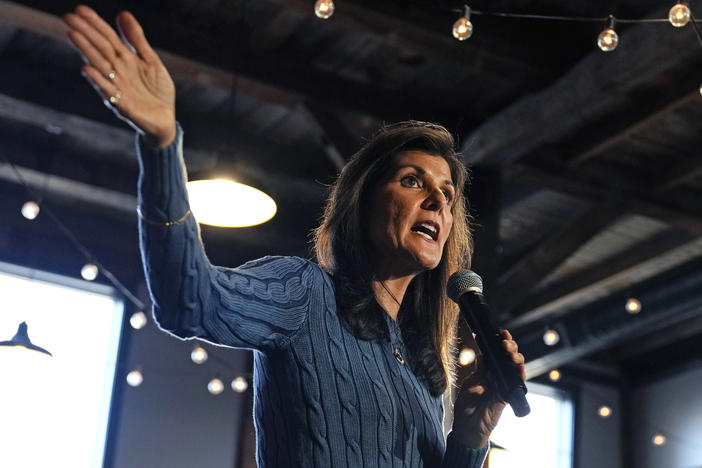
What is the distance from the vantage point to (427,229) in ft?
5.54

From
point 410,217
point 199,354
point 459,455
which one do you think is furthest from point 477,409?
point 199,354

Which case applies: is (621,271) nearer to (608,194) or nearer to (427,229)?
(608,194)

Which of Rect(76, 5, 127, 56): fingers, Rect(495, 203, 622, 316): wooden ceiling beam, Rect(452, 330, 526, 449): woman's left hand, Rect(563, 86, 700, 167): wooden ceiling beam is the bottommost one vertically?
Rect(452, 330, 526, 449): woman's left hand

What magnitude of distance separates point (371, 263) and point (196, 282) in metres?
0.45

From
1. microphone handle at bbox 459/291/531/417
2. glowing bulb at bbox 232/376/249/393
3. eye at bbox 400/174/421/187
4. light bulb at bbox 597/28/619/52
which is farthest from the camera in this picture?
glowing bulb at bbox 232/376/249/393

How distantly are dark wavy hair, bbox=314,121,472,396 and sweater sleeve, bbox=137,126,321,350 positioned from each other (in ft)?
0.42

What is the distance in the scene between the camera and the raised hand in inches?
45.3

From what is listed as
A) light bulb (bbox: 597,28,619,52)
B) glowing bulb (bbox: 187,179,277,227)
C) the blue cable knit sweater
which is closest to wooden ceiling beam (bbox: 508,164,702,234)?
glowing bulb (bbox: 187,179,277,227)

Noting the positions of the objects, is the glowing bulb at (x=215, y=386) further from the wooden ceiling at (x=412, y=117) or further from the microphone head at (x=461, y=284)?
the microphone head at (x=461, y=284)

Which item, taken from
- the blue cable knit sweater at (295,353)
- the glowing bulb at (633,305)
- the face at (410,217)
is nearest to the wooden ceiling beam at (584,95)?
the glowing bulb at (633,305)

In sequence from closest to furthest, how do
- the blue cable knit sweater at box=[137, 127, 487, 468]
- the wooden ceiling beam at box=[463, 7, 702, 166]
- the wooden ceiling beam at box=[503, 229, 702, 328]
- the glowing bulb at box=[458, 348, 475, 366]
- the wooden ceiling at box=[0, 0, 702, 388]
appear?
the blue cable knit sweater at box=[137, 127, 487, 468] → the wooden ceiling beam at box=[463, 7, 702, 166] → the wooden ceiling at box=[0, 0, 702, 388] → the glowing bulb at box=[458, 348, 475, 366] → the wooden ceiling beam at box=[503, 229, 702, 328]

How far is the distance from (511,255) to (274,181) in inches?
87.6

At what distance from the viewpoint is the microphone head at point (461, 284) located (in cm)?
171

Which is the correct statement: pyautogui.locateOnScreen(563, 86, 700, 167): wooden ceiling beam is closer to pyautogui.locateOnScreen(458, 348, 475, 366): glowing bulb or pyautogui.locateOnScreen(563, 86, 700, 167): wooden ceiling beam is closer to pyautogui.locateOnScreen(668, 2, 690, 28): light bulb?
pyautogui.locateOnScreen(458, 348, 475, 366): glowing bulb
